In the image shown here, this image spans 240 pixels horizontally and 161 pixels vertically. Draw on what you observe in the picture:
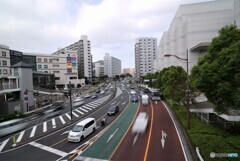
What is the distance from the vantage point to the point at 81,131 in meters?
17.8

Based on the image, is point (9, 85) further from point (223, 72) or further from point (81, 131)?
point (223, 72)

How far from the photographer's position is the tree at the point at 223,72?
420 inches

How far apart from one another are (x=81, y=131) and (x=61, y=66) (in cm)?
7492

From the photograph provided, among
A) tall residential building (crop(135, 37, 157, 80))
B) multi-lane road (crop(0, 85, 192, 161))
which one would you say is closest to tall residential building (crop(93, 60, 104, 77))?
tall residential building (crop(135, 37, 157, 80))

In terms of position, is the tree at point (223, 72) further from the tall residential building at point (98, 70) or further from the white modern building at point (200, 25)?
the tall residential building at point (98, 70)

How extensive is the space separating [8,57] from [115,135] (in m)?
53.9

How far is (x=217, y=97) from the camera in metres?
13.4

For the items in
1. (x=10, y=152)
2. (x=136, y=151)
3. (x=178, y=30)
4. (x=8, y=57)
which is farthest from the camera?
(x=8, y=57)

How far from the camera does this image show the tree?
10677mm

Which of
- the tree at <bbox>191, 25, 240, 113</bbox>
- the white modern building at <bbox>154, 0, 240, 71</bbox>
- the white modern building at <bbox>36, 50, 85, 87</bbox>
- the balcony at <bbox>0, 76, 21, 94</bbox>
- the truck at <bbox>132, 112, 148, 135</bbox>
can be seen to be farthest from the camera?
the white modern building at <bbox>36, 50, 85, 87</bbox>

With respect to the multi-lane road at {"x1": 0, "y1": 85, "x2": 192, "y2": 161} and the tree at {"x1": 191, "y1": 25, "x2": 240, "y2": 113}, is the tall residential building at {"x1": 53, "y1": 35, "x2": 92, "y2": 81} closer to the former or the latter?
the multi-lane road at {"x1": 0, "y1": 85, "x2": 192, "y2": 161}

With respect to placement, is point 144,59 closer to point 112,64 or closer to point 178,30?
point 112,64

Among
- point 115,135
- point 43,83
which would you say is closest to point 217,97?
point 115,135

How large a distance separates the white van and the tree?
41.3 feet
